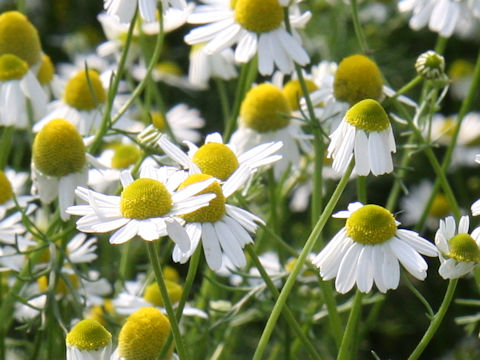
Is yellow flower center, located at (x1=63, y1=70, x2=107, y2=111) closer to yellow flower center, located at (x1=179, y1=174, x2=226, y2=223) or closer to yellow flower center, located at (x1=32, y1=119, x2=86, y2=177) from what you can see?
yellow flower center, located at (x1=32, y1=119, x2=86, y2=177)

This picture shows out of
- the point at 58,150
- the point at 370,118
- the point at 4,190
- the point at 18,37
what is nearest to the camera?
the point at 370,118

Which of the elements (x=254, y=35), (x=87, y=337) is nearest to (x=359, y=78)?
(x=254, y=35)

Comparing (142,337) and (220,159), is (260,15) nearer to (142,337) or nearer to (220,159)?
(220,159)

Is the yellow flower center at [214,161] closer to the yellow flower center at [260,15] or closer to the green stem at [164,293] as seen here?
the green stem at [164,293]

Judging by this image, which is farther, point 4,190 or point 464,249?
point 4,190

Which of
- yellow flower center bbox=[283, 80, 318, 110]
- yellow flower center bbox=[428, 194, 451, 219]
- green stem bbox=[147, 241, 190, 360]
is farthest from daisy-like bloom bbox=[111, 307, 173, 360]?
yellow flower center bbox=[428, 194, 451, 219]

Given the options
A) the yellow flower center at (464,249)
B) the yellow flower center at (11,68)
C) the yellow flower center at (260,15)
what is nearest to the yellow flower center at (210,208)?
the yellow flower center at (464,249)
